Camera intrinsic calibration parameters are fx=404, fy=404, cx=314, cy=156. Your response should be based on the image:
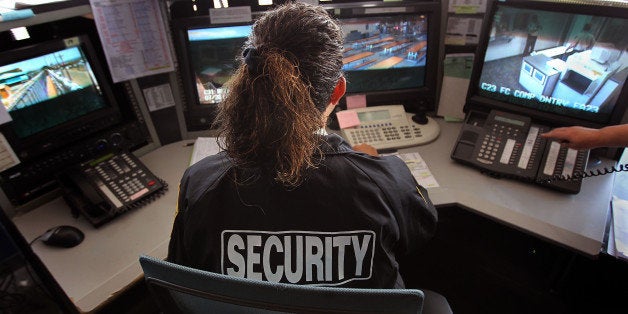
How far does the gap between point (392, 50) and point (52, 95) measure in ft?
Answer: 3.97

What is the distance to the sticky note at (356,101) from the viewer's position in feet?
5.55

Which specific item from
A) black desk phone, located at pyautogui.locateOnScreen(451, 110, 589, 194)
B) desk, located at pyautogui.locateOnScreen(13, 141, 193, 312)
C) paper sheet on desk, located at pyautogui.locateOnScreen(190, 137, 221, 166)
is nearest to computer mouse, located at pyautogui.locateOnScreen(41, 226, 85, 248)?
desk, located at pyautogui.locateOnScreen(13, 141, 193, 312)

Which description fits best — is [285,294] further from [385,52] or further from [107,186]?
[385,52]

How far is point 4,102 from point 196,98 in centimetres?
61

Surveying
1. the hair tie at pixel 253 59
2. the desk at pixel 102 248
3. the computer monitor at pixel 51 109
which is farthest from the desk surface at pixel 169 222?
the hair tie at pixel 253 59

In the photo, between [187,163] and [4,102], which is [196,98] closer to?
[187,163]

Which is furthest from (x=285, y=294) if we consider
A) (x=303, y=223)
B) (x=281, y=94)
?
(x=281, y=94)

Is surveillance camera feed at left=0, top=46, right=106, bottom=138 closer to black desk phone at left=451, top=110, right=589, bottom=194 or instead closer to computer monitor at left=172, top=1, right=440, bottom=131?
computer monitor at left=172, top=1, right=440, bottom=131

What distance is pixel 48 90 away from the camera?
126 centimetres

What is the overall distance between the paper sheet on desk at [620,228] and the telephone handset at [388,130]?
2.07ft

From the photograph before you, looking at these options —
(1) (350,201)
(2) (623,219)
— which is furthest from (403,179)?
(2) (623,219)

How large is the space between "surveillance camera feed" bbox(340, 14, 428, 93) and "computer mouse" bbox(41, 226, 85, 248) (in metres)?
1.10

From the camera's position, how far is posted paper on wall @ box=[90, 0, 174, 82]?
132 cm

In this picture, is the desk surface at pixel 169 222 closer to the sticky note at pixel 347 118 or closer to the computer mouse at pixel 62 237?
the computer mouse at pixel 62 237
